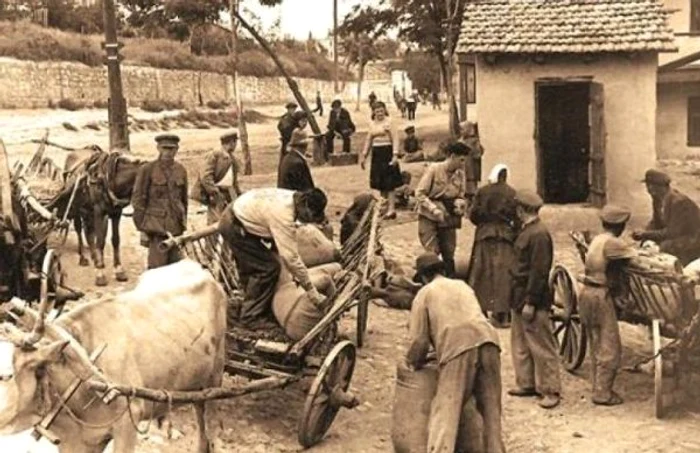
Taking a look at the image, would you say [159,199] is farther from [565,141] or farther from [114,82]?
[565,141]

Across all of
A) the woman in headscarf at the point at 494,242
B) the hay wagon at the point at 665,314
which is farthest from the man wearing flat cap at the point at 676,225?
the woman in headscarf at the point at 494,242

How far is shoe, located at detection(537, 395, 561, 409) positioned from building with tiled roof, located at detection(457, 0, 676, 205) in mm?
8860

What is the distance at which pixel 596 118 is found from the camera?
1831 cm

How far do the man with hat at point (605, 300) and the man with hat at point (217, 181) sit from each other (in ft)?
18.5

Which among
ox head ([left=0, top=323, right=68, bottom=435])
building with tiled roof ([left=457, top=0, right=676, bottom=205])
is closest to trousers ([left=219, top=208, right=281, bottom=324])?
ox head ([left=0, top=323, right=68, bottom=435])

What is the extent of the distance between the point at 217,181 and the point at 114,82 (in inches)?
267

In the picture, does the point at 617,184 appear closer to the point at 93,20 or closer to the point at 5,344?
the point at 5,344

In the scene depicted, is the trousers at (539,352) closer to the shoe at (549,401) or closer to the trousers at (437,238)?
the shoe at (549,401)

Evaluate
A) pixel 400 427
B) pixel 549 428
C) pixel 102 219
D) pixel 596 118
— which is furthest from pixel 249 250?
pixel 596 118

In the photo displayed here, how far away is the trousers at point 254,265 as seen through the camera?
374 inches

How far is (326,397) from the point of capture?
9000 mm

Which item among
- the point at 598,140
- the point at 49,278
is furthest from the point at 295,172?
the point at 598,140

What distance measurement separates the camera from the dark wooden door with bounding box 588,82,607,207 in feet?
59.8

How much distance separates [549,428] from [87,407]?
439 centimetres
